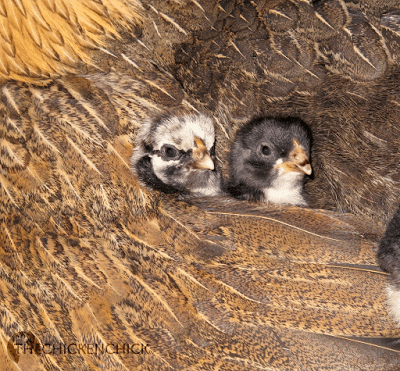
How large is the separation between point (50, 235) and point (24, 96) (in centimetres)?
54

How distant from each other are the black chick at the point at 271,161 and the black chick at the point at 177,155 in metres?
0.12

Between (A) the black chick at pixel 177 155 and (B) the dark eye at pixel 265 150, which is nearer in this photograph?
(A) the black chick at pixel 177 155

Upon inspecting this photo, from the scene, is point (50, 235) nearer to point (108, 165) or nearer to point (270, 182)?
point (108, 165)

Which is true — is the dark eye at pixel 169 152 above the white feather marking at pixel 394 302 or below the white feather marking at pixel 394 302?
above

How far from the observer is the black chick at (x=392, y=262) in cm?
144

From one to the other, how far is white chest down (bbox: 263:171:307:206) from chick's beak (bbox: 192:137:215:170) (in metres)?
0.28

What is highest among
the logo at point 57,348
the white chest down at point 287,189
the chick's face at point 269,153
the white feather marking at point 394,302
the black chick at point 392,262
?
the chick's face at point 269,153

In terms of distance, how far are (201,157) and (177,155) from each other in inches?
4.4

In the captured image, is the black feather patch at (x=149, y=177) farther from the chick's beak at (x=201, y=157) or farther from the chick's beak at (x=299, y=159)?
the chick's beak at (x=299, y=159)

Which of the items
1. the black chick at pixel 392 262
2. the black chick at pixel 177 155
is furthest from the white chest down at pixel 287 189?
the black chick at pixel 392 262

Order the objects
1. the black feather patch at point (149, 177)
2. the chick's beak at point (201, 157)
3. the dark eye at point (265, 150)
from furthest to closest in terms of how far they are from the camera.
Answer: the dark eye at point (265, 150)
the chick's beak at point (201, 157)
the black feather patch at point (149, 177)

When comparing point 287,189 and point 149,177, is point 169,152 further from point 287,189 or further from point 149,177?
point 287,189

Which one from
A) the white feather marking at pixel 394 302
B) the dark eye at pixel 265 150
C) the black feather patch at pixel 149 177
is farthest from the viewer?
the dark eye at pixel 265 150

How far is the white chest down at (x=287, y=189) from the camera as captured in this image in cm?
183
